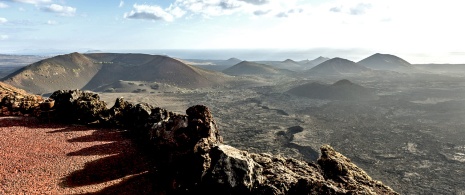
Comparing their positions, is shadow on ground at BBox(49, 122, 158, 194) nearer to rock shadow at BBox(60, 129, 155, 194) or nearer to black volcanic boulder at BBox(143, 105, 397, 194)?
rock shadow at BBox(60, 129, 155, 194)

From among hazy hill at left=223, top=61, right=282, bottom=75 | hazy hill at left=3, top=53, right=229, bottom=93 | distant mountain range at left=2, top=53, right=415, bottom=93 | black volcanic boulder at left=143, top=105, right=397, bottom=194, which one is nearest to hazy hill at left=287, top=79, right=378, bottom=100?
distant mountain range at left=2, top=53, right=415, bottom=93

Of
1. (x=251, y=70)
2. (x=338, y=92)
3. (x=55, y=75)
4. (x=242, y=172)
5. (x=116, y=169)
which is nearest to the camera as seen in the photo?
(x=242, y=172)

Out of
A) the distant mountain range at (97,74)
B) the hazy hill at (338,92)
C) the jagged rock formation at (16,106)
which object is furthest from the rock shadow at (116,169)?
the distant mountain range at (97,74)

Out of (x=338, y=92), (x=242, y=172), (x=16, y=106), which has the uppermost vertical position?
(x=16, y=106)

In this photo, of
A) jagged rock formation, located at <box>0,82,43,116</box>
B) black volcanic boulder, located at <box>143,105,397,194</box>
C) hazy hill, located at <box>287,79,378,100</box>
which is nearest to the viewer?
black volcanic boulder, located at <box>143,105,397,194</box>

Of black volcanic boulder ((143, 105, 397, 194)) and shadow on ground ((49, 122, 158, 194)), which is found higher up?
black volcanic boulder ((143, 105, 397, 194))

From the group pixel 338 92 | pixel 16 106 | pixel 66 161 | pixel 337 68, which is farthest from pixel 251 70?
pixel 66 161

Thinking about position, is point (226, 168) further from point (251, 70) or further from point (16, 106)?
point (251, 70)
